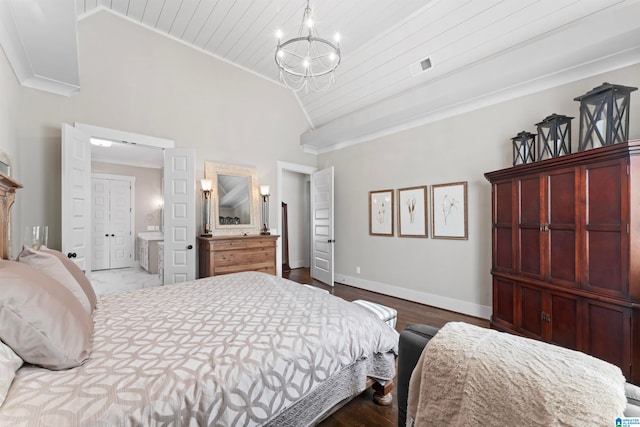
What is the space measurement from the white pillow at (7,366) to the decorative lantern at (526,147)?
3968 mm

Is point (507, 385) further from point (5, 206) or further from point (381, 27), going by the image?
point (381, 27)

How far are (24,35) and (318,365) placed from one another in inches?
132

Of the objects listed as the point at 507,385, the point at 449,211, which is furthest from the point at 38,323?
the point at 449,211

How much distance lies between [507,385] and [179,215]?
3.94m

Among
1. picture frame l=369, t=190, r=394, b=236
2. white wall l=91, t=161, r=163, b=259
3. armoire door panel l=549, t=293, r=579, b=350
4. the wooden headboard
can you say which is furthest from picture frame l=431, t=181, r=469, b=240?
white wall l=91, t=161, r=163, b=259

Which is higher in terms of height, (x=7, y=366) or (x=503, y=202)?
(x=503, y=202)

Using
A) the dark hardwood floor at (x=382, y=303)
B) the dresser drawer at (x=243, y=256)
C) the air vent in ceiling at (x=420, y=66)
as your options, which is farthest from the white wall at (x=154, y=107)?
the air vent in ceiling at (x=420, y=66)

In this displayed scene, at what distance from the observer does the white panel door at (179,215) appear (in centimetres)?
371

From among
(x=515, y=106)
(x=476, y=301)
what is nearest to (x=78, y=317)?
(x=476, y=301)

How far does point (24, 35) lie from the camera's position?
2.17 metres

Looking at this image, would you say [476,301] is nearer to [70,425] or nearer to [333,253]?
[333,253]

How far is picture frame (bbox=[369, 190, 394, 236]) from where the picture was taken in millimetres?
4516

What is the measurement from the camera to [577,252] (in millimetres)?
2236

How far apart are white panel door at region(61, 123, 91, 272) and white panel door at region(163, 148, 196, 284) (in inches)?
32.4
